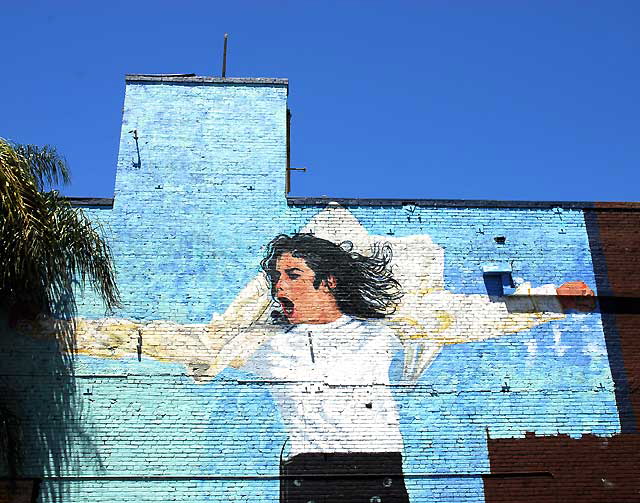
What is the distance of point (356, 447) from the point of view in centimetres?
1205

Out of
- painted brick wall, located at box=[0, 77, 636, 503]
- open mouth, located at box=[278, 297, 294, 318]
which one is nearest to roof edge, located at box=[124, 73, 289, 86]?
painted brick wall, located at box=[0, 77, 636, 503]

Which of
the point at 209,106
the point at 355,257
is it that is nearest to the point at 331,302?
the point at 355,257

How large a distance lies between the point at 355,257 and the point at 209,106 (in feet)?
14.2

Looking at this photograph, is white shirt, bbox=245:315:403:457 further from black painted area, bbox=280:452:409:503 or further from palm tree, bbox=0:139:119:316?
palm tree, bbox=0:139:119:316

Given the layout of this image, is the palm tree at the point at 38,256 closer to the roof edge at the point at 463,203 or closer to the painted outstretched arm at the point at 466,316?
the roof edge at the point at 463,203

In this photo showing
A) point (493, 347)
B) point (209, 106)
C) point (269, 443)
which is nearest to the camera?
point (269, 443)

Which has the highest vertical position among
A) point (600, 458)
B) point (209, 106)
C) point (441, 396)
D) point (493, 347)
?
point (209, 106)

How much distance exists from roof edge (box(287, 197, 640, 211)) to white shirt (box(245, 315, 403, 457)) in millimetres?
2305

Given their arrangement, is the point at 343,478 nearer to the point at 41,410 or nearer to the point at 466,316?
the point at 466,316

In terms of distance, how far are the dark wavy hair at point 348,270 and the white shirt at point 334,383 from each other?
34 cm

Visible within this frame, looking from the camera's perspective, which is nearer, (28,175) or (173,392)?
(28,175)

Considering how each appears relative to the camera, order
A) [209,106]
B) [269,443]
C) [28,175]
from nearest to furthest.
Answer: [28,175] < [269,443] < [209,106]

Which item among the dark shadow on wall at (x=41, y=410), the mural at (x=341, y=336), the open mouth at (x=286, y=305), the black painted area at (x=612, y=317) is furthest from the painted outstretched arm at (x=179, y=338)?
the black painted area at (x=612, y=317)

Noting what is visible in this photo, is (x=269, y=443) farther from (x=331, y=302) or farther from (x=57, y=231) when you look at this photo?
(x=57, y=231)
